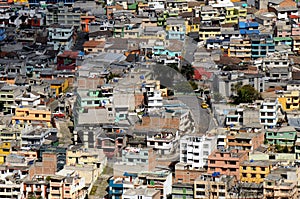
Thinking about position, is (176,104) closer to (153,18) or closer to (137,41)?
(137,41)

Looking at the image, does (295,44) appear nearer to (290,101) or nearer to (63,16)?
(290,101)

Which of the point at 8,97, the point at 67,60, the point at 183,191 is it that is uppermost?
the point at 67,60

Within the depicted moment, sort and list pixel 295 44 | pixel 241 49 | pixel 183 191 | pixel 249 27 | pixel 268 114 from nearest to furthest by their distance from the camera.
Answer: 1. pixel 183 191
2. pixel 268 114
3. pixel 241 49
4. pixel 295 44
5. pixel 249 27

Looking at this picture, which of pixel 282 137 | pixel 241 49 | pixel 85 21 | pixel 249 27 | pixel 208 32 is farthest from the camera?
pixel 85 21

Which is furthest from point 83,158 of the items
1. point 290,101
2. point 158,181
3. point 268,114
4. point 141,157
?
point 290,101

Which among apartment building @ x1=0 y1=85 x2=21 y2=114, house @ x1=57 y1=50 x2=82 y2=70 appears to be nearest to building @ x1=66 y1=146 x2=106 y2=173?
apartment building @ x1=0 y1=85 x2=21 y2=114

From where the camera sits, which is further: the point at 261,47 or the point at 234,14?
the point at 234,14

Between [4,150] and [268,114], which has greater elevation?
[268,114]

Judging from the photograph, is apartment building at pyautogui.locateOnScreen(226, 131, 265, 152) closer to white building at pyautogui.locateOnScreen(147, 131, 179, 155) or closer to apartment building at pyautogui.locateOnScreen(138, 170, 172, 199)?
white building at pyautogui.locateOnScreen(147, 131, 179, 155)
